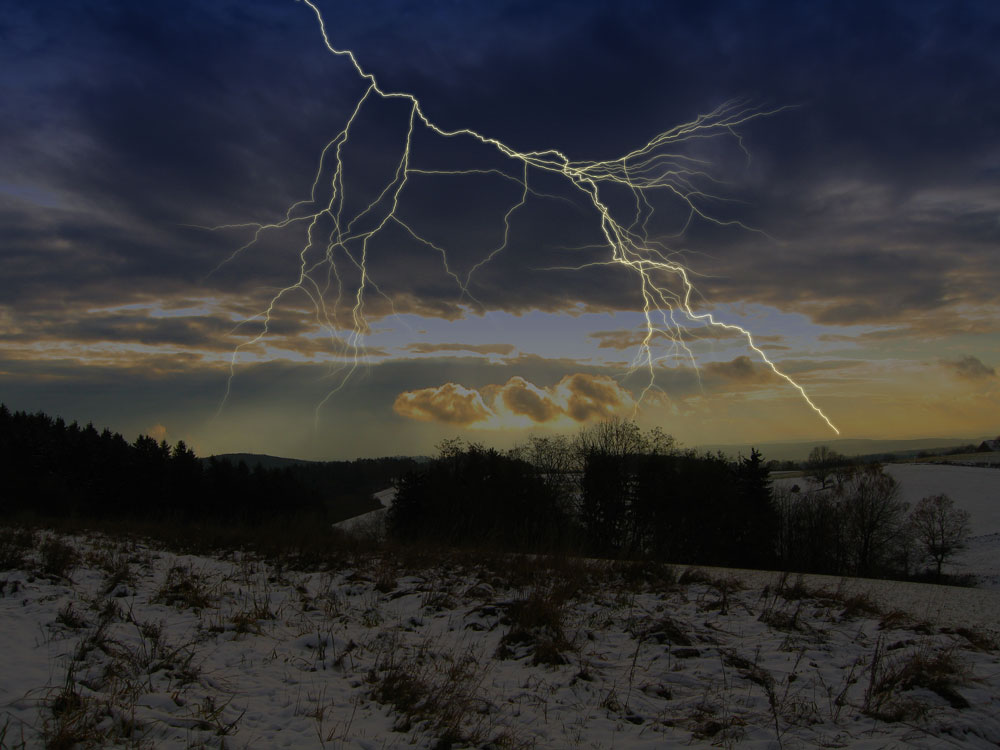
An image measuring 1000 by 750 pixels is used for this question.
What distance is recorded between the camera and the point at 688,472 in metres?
32.3

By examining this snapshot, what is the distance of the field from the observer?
3.42 metres

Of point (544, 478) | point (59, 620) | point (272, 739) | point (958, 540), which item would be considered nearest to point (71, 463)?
point (544, 478)

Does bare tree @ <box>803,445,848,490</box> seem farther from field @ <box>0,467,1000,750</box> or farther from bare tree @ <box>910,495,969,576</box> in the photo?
field @ <box>0,467,1000,750</box>

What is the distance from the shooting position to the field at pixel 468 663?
3.42 metres

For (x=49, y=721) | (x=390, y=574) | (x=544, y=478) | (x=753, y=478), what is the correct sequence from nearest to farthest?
(x=49, y=721)
(x=390, y=574)
(x=753, y=478)
(x=544, y=478)

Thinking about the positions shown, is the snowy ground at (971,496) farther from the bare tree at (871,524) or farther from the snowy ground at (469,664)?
the snowy ground at (469,664)

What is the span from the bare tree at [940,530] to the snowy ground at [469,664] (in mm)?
46582

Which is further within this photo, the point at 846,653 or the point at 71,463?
the point at 71,463

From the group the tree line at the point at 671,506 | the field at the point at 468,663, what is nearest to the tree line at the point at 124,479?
the tree line at the point at 671,506

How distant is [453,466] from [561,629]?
34857 millimetres

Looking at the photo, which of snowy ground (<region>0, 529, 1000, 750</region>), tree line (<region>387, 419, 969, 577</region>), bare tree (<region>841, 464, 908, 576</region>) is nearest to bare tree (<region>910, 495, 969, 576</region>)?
tree line (<region>387, 419, 969, 577</region>)

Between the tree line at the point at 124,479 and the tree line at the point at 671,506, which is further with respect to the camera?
the tree line at the point at 124,479

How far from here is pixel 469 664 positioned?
193 inches

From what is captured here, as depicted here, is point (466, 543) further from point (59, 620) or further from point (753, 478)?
point (753, 478)
